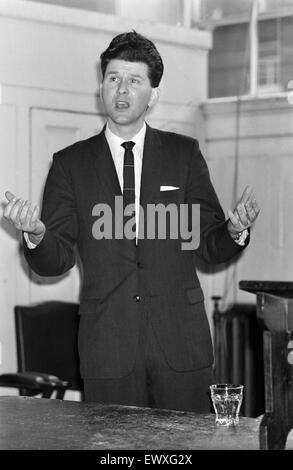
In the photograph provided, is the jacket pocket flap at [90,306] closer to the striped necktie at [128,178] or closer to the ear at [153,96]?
the striped necktie at [128,178]

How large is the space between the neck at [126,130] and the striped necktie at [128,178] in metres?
0.04

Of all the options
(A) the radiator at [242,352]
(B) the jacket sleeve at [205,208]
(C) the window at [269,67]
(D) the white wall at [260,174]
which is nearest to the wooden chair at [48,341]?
(A) the radiator at [242,352]

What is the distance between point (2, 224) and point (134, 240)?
1.36 meters

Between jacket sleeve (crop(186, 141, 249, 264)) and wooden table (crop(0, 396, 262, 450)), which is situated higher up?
jacket sleeve (crop(186, 141, 249, 264))

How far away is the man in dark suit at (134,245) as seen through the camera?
281cm

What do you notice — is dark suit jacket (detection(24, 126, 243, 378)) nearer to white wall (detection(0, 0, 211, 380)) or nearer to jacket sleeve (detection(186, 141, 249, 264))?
jacket sleeve (detection(186, 141, 249, 264))

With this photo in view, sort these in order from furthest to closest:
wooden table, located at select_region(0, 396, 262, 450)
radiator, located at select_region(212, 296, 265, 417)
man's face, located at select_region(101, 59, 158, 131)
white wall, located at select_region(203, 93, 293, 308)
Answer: white wall, located at select_region(203, 93, 293, 308)
radiator, located at select_region(212, 296, 265, 417)
man's face, located at select_region(101, 59, 158, 131)
wooden table, located at select_region(0, 396, 262, 450)

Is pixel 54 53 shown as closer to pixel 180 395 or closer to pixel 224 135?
pixel 224 135

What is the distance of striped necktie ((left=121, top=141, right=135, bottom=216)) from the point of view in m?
2.92

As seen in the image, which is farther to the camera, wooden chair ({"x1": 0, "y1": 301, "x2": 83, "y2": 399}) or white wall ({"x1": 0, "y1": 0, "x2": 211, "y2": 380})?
white wall ({"x1": 0, "y1": 0, "x2": 211, "y2": 380})

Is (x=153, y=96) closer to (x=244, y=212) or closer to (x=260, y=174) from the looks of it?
(x=244, y=212)

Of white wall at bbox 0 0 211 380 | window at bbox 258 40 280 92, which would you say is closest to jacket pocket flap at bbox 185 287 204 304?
white wall at bbox 0 0 211 380

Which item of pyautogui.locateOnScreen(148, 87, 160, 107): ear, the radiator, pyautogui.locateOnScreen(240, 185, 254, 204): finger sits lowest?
the radiator
